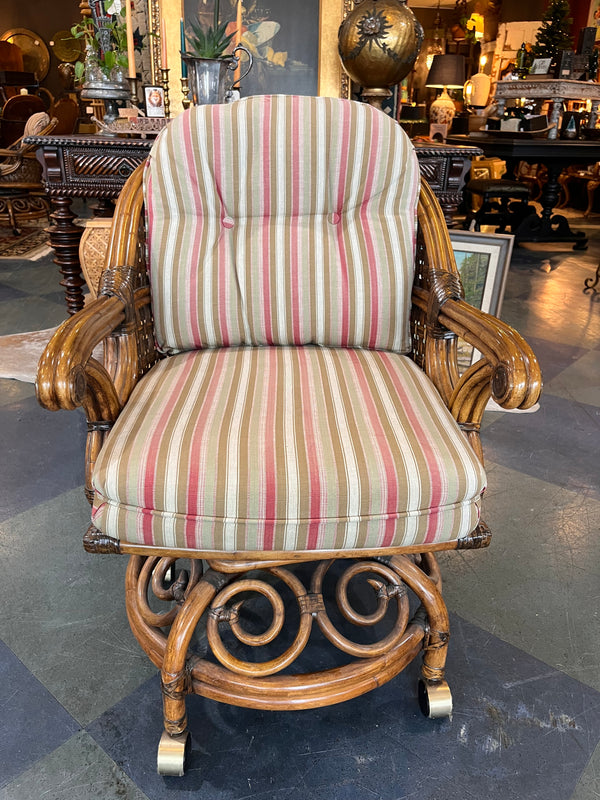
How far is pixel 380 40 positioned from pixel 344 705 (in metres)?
1.86

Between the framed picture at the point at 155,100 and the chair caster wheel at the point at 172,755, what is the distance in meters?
1.96

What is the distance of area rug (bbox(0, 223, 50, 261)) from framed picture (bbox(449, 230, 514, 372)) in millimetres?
3074

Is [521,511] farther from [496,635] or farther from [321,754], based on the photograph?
[321,754]

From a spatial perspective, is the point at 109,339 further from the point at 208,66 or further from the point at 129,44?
the point at 129,44

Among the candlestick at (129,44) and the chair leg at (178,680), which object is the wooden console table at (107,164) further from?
the chair leg at (178,680)

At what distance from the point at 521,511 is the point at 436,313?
2.49 feet

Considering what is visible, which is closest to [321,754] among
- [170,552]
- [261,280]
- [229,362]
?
[170,552]

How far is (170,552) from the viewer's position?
869mm

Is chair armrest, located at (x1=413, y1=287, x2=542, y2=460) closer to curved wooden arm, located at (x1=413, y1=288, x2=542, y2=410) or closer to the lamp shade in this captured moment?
curved wooden arm, located at (x1=413, y1=288, x2=542, y2=410)

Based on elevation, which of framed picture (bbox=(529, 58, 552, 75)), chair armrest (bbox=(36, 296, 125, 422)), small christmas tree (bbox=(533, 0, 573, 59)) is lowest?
chair armrest (bbox=(36, 296, 125, 422))

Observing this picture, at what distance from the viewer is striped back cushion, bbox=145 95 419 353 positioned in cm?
118

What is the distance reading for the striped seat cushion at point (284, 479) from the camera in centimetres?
81

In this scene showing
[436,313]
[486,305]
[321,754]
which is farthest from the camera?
[486,305]

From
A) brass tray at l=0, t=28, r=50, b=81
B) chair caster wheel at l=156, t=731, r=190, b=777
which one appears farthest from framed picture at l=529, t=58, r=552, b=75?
brass tray at l=0, t=28, r=50, b=81
